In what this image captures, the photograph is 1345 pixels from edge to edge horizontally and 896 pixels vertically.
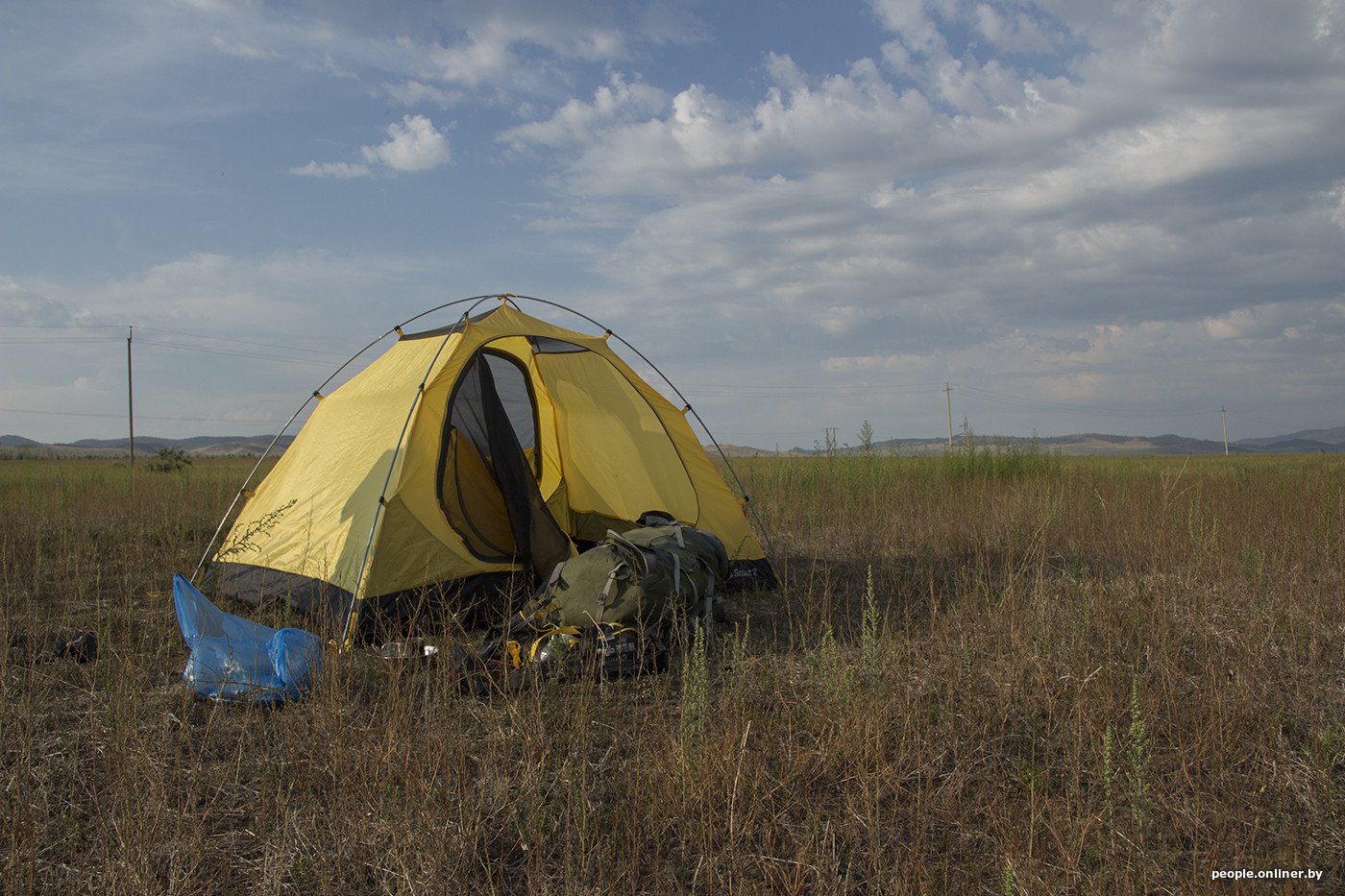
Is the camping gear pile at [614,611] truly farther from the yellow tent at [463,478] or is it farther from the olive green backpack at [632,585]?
the yellow tent at [463,478]

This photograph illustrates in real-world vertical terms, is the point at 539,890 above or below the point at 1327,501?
below

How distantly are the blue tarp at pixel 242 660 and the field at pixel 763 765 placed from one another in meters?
0.12

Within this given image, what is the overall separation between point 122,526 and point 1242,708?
975 cm

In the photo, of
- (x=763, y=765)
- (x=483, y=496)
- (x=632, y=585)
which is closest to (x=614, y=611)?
(x=632, y=585)

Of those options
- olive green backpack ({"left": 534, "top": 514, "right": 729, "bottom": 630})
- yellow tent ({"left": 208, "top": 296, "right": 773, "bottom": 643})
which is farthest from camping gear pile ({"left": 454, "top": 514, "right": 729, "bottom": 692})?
yellow tent ({"left": 208, "top": 296, "right": 773, "bottom": 643})

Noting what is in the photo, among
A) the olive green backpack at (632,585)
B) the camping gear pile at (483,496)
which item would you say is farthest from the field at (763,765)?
the camping gear pile at (483,496)

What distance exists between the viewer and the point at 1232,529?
6.29 m

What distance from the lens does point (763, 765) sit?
2621 millimetres

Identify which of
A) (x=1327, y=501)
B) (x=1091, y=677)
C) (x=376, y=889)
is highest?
(x=1327, y=501)

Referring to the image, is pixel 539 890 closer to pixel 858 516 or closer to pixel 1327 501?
pixel 858 516

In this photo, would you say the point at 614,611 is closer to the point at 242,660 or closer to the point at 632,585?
the point at 632,585

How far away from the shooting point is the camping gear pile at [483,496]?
449 centimetres

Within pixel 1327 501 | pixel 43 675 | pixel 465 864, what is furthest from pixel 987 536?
pixel 43 675

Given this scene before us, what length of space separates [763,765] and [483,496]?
3356 mm
